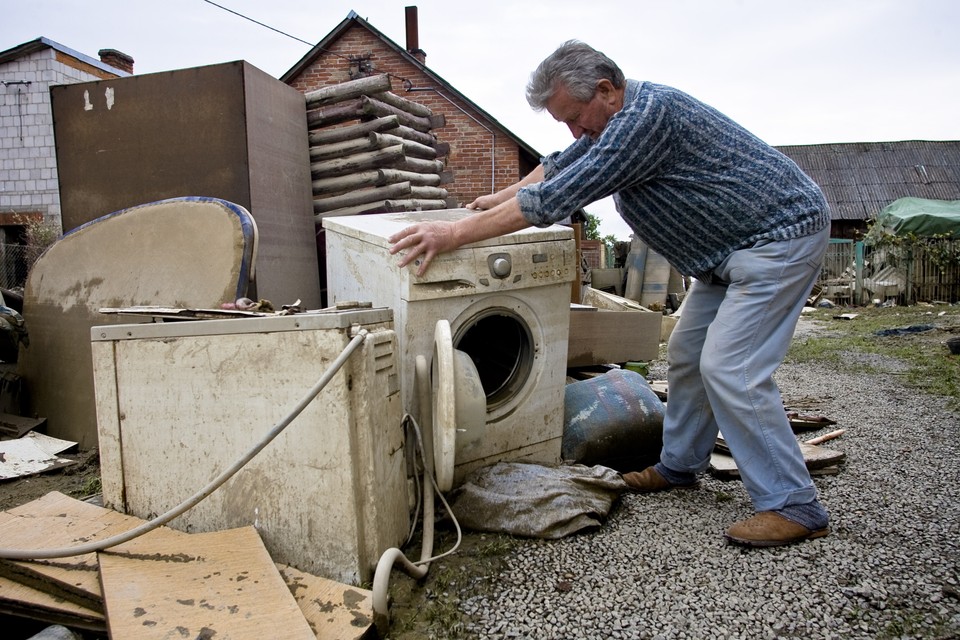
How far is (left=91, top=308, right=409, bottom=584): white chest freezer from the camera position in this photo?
201 cm

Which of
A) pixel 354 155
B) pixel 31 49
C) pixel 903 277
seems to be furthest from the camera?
pixel 903 277

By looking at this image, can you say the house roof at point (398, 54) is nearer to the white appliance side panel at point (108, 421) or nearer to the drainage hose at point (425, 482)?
the drainage hose at point (425, 482)

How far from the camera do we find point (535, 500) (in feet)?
8.10

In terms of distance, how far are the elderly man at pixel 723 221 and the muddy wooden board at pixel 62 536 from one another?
1325mm

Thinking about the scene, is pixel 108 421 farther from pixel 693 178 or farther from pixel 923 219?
pixel 923 219

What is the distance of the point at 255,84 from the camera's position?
481 centimetres

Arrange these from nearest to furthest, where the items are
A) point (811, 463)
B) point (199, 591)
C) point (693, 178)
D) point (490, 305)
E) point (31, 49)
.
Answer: point (199, 591)
point (693, 178)
point (490, 305)
point (811, 463)
point (31, 49)

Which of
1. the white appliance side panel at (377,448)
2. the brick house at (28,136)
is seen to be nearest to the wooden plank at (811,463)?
the white appliance side panel at (377,448)

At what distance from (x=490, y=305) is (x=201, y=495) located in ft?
4.44

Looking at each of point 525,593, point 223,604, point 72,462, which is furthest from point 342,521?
point 72,462

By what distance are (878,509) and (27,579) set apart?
9.52ft

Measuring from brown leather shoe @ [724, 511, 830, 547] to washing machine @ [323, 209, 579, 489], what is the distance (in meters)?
0.92

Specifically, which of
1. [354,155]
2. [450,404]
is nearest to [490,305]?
[450,404]

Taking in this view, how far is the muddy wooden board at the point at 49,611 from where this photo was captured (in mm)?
1791
